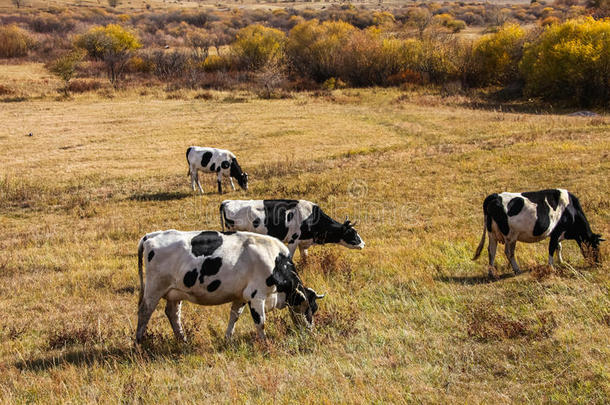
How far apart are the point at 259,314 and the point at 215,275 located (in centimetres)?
82

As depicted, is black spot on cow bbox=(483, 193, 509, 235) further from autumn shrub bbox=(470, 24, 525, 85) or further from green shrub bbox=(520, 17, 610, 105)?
autumn shrub bbox=(470, 24, 525, 85)

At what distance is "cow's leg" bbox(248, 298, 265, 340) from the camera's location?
7035mm

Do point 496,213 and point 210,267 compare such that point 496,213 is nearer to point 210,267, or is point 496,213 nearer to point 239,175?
point 210,267

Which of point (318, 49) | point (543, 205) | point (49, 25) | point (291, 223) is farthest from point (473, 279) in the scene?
point (49, 25)

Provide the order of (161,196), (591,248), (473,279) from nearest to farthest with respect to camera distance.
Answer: (473,279), (591,248), (161,196)

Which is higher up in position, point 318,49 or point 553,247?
point 318,49

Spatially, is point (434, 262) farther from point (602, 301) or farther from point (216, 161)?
point (216, 161)

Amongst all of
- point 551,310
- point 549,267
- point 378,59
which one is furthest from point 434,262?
point 378,59

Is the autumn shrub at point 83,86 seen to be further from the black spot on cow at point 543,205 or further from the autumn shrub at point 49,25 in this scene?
the autumn shrub at point 49,25

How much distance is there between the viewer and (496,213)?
1056 centimetres

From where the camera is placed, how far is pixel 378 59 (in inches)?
2325

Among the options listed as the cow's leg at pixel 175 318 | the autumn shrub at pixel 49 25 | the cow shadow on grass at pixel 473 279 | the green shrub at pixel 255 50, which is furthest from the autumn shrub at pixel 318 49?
the autumn shrub at pixel 49 25

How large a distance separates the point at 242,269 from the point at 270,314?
4.51 ft

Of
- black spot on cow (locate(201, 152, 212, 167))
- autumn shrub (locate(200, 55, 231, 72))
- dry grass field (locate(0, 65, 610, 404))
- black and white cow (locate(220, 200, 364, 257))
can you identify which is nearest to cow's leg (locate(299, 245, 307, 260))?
black and white cow (locate(220, 200, 364, 257))
